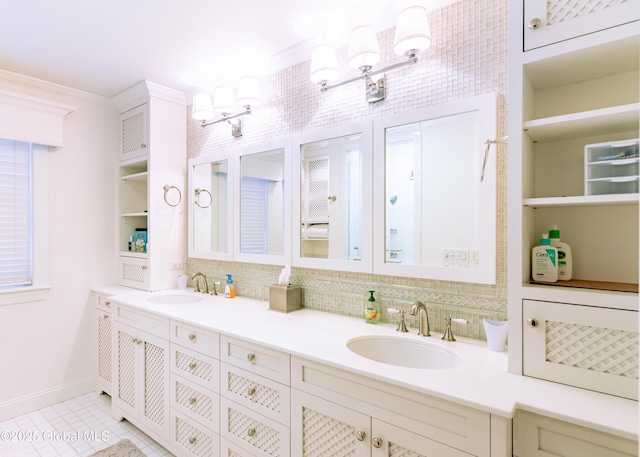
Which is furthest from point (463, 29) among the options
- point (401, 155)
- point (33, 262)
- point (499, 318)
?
point (33, 262)

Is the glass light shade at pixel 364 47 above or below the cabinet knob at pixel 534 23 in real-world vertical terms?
above

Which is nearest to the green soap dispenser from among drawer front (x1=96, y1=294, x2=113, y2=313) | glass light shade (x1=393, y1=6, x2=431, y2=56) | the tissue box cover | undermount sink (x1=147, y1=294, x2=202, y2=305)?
the tissue box cover

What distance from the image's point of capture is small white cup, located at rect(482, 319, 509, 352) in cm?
137

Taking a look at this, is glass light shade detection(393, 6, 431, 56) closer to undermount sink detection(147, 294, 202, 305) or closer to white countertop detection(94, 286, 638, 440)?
white countertop detection(94, 286, 638, 440)

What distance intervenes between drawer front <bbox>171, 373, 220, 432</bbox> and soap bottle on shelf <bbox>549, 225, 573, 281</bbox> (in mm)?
1665

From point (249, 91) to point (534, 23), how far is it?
5.21 ft

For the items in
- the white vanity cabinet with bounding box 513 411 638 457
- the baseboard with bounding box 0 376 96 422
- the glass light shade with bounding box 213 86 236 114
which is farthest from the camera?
the baseboard with bounding box 0 376 96 422

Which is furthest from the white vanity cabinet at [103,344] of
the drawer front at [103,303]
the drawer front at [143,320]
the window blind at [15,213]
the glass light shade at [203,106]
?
the glass light shade at [203,106]

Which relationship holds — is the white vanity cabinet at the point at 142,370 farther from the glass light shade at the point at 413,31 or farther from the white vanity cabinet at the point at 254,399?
the glass light shade at the point at 413,31

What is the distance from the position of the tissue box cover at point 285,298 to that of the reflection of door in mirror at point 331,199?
0.78 ft

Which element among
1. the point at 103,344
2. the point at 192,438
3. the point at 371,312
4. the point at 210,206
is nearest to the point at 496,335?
the point at 371,312

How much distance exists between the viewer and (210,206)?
8.86ft

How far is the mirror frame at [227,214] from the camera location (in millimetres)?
2494

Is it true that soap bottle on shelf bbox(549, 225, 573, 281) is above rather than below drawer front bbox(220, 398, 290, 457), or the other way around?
above
